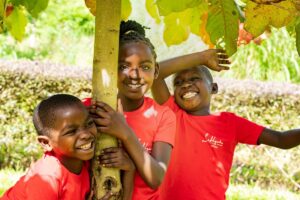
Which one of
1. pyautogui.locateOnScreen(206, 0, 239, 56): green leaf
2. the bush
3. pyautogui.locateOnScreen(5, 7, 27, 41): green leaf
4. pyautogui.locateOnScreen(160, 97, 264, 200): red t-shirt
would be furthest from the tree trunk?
the bush

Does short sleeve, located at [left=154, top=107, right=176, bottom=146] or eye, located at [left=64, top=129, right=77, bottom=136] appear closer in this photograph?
eye, located at [left=64, top=129, right=77, bottom=136]

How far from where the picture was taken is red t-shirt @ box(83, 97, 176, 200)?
90.2 inches

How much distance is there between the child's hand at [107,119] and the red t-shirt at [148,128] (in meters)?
0.29

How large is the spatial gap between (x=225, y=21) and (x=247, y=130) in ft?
3.33

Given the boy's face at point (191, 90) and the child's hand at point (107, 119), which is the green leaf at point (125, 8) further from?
the child's hand at point (107, 119)

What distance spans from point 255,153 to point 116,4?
506cm

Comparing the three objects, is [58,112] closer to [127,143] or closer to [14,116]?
[127,143]

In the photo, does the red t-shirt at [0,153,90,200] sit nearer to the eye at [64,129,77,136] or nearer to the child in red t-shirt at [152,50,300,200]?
the eye at [64,129,77,136]

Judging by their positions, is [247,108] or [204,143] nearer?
[204,143]

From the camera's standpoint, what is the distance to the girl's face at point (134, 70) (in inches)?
89.1

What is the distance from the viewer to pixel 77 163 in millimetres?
2172

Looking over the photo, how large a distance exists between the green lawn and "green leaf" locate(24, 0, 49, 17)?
3.02 m

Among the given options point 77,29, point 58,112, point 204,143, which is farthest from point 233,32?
point 77,29

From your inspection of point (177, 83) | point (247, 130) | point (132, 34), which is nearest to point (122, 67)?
point (132, 34)
